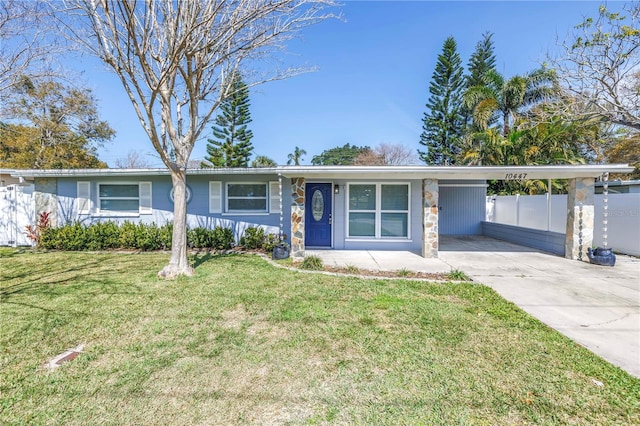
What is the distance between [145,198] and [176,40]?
6.00 meters

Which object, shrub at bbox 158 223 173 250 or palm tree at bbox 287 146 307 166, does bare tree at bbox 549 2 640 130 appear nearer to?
shrub at bbox 158 223 173 250

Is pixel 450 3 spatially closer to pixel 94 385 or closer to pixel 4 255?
pixel 94 385

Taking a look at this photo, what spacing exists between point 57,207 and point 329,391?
36.8ft

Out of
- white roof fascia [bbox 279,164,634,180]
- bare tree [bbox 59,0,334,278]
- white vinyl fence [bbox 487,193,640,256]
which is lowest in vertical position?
white vinyl fence [bbox 487,193,640,256]

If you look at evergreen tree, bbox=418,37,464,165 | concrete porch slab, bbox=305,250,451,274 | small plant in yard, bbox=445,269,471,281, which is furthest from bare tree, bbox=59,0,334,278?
evergreen tree, bbox=418,37,464,165

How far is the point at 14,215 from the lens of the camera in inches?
373

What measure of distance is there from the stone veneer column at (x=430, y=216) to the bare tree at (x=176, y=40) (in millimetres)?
4560

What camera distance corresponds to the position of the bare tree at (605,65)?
5926 mm

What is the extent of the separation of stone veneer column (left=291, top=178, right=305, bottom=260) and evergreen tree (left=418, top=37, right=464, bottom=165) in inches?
646

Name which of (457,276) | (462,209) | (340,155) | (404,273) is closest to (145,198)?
(404,273)

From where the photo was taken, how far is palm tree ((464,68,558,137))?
47.5 ft

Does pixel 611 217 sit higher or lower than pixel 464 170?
lower

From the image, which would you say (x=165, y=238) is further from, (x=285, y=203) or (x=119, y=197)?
(x=285, y=203)

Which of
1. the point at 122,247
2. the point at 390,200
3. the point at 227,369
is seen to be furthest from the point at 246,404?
the point at 122,247
